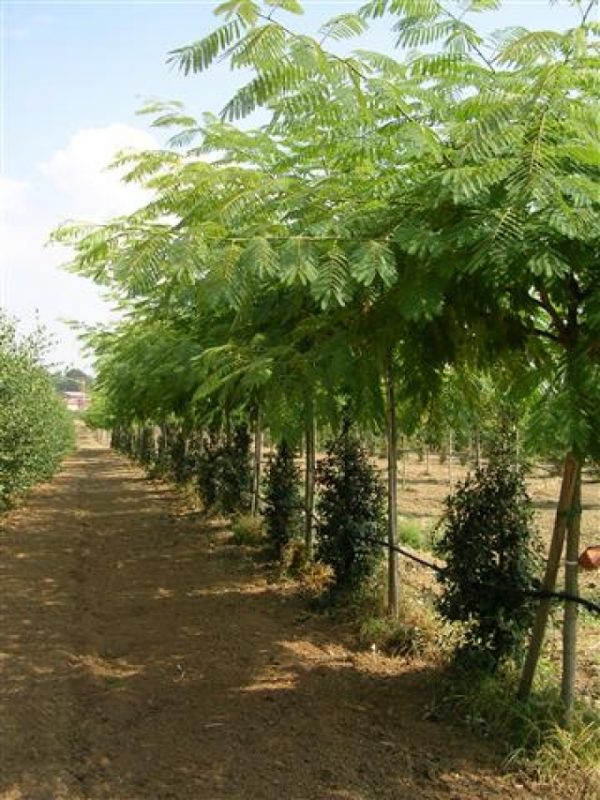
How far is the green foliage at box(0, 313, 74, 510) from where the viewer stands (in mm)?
14531

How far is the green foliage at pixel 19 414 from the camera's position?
572 inches

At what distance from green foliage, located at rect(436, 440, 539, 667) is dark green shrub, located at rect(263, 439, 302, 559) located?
5033mm

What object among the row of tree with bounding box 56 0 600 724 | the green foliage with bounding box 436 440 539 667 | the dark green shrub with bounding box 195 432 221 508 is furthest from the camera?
the dark green shrub with bounding box 195 432 221 508

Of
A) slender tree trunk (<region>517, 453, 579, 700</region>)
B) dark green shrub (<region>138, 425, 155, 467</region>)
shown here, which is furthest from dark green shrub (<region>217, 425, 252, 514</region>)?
dark green shrub (<region>138, 425, 155, 467</region>)

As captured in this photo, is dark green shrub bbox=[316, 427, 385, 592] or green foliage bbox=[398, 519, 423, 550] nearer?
dark green shrub bbox=[316, 427, 385, 592]

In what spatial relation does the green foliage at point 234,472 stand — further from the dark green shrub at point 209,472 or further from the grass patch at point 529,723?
the grass patch at point 529,723

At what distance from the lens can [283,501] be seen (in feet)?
36.0

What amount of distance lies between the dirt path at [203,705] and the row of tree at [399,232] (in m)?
1.16

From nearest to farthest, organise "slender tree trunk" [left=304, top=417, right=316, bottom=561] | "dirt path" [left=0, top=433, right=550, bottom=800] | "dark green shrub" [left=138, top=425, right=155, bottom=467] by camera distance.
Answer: "dirt path" [left=0, top=433, right=550, bottom=800] < "slender tree trunk" [left=304, top=417, right=316, bottom=561] < "dark green shrub" [left=138, top=425, right=155, bottom=467]

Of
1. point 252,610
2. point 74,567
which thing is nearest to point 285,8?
point 252,610

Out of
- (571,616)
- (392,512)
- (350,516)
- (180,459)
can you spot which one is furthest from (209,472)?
(571,616)

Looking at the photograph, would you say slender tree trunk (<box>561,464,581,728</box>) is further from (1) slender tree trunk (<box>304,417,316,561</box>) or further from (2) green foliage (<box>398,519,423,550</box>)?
(2) green foliage (<box>398,519,423,550</box>)

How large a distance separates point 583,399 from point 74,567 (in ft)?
31.7

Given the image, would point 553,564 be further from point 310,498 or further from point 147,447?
point 147,447
